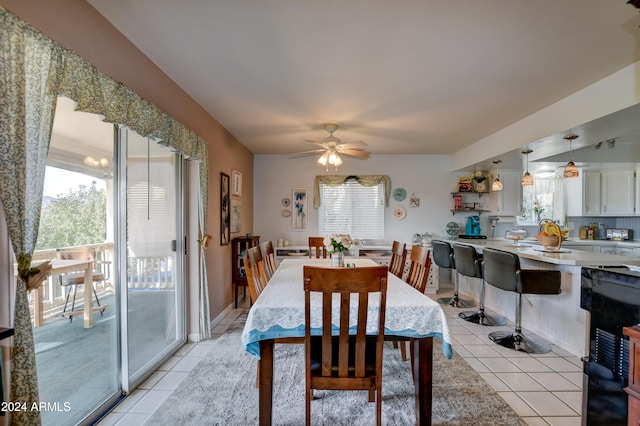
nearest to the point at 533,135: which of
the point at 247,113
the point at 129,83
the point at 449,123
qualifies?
the point at 449,123

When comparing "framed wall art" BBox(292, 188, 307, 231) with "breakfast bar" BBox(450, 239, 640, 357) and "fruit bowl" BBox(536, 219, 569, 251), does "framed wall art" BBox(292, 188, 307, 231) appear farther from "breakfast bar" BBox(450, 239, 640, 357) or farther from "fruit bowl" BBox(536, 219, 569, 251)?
"fruit bowl" BBox(536, 219, 569, 251)

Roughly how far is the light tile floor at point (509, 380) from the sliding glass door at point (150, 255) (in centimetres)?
16

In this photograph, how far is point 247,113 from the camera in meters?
3.40

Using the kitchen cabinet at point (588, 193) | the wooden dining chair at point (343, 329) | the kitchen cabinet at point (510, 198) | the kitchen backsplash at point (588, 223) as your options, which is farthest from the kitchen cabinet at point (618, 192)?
the wooden dining chair at point (343, 329)

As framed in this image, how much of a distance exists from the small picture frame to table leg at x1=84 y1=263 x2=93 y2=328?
2504 mm

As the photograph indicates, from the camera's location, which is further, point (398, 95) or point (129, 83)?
point (398, 95)

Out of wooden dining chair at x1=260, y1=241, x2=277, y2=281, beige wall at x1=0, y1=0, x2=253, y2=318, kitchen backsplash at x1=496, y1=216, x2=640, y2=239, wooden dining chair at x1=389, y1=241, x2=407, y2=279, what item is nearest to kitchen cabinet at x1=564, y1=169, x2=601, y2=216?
kitchen backsplash at x1=496, y1=216, x2=640, y2=239

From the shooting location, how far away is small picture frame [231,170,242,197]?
4375 millimetres

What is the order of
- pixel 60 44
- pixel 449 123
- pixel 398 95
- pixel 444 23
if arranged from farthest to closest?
pixel 449 123 < pixel 398 95 < pixel 444 23 < pixel 60 44

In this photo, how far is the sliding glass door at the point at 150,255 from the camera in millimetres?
2246

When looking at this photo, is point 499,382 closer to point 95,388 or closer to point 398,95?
point 398,95

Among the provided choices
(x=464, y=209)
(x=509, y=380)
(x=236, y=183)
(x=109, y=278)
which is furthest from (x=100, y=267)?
(x=464, y=209)

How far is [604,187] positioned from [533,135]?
3367 mm

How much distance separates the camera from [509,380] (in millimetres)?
2398
